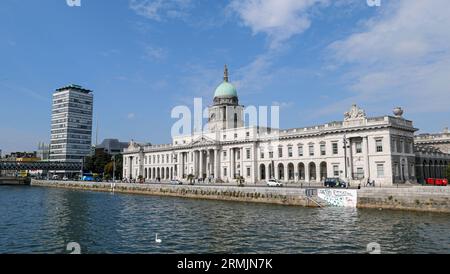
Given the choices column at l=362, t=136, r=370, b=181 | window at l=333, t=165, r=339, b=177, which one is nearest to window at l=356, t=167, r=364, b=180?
column at l=362, t=136, r=370, b=181

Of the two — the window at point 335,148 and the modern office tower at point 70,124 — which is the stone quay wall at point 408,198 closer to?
the window at point 335,148

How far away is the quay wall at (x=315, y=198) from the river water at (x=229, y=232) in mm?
1877

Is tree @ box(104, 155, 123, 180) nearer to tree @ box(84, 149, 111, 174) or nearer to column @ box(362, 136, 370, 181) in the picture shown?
tree @ box(84, 149, 111, 174)

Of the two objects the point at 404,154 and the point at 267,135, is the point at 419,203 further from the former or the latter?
the point at 267,135

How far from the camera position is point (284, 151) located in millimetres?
80438

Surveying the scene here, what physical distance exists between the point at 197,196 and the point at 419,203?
32478 millimetres

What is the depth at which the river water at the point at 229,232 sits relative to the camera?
20.8 meters

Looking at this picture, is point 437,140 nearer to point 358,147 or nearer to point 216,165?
point 358,147

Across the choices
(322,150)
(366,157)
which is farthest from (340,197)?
(322,150)

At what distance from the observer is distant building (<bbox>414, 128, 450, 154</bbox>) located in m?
81.5

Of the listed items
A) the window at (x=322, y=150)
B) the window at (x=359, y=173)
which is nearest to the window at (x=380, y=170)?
the window at (x=359, y=173)

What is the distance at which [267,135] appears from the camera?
85.4 m
